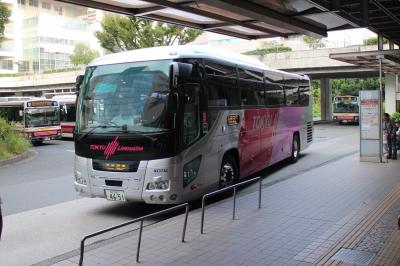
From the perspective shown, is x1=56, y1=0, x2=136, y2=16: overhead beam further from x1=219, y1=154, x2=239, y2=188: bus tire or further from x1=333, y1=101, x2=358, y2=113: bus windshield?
x1=333, y1=101, x2=358, y2=113: bus windshield

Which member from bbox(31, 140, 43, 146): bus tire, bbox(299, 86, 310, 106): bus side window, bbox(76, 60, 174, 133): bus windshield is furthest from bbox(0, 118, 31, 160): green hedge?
bbox(299, 86, 310, 106): bus side window

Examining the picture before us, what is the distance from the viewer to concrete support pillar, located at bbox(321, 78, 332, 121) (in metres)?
48.7

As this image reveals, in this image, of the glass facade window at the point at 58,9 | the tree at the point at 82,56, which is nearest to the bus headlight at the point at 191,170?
the tree at the point at 82,56

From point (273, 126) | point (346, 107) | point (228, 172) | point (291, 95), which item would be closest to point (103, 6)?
point (228, 172)

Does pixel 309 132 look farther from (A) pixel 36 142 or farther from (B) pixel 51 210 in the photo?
(A) pixel 36 142

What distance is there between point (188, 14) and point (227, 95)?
102 inches

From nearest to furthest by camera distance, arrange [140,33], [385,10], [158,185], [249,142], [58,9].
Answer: [158,185]
[385,10]
[249,142]
[140,33]
[58,9]

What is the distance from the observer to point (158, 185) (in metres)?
8.12

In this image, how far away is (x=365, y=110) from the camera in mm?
14797

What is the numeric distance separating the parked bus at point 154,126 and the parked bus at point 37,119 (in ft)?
56.5

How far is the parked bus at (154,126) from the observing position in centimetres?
814

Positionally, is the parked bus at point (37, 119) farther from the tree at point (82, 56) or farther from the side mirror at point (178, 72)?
the tree at point (82, 56)

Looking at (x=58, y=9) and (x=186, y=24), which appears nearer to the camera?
(x=186, y=24)

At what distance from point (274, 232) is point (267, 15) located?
144 inches
